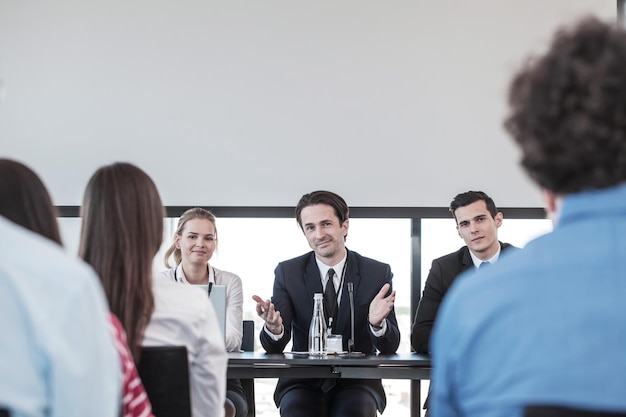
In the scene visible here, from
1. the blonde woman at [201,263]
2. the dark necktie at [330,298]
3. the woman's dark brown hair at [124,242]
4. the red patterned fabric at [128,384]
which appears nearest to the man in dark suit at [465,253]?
the dark necktie at [330,298]

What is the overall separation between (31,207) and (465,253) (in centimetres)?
327

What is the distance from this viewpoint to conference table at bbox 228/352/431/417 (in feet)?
11.5

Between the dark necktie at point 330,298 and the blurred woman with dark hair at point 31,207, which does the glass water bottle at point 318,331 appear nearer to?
the dark necktie at point 330,298

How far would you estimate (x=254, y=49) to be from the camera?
569 centimetres

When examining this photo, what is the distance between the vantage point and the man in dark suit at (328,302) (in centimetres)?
386

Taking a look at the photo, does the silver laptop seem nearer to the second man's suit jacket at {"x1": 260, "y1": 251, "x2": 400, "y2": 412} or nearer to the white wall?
the second man's suit jacket at {"x1": 260, "y1": 251, "x2": 400, "y2": 412}

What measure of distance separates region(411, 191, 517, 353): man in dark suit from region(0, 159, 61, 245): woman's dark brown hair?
2.95 meters

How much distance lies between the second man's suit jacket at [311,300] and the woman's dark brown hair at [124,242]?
207 cm

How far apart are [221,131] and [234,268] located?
0.96 metres

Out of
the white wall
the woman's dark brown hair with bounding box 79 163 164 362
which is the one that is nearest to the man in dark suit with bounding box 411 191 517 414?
the white wall

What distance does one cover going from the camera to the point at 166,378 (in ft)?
6.68

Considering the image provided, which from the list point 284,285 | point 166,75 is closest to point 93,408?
point 284,285

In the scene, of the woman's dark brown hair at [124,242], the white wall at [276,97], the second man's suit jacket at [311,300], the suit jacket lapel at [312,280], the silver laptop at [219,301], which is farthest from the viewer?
the white wall at [276,97]

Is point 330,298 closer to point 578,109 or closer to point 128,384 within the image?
point 128,384
